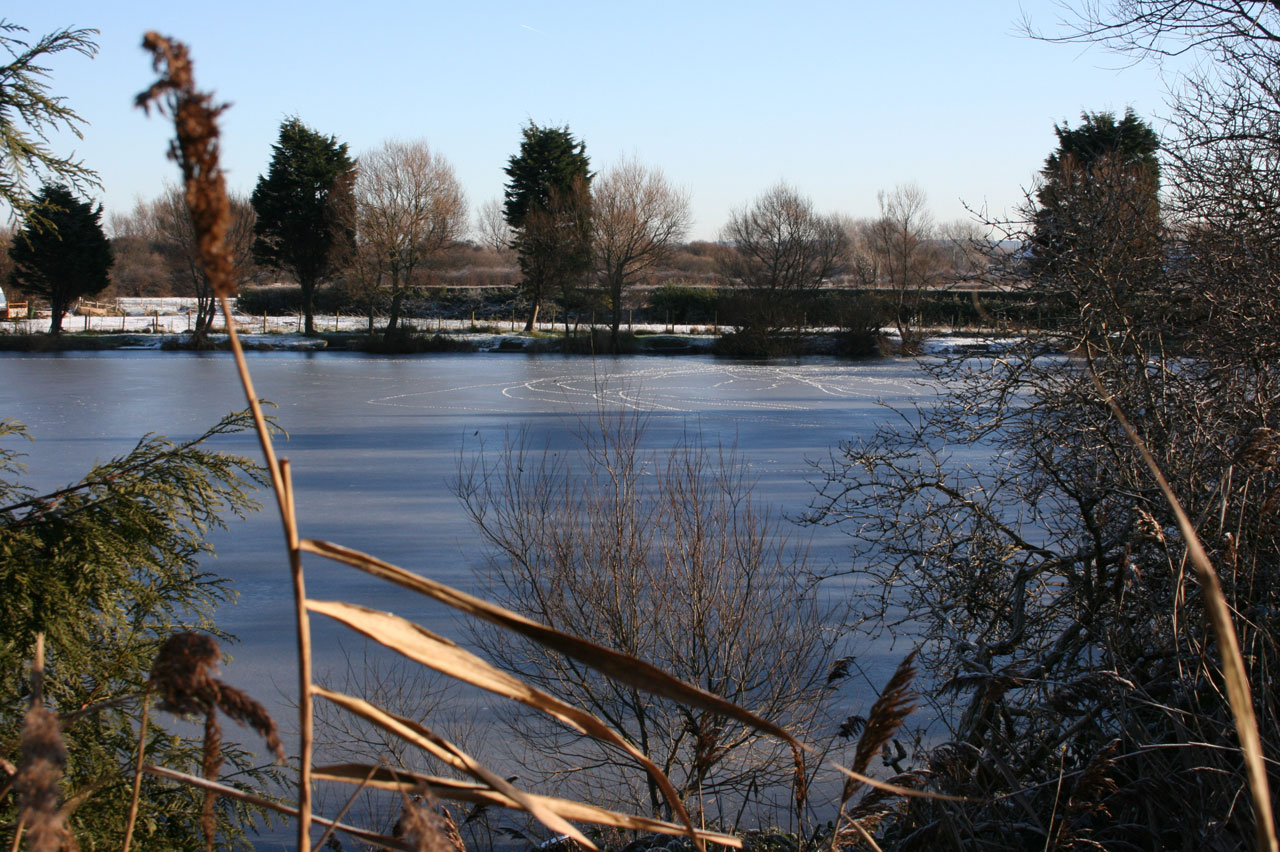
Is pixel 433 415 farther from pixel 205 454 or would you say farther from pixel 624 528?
pixel 205 454

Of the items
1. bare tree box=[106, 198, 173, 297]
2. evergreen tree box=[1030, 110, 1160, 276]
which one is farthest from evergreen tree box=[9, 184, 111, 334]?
evergreen tree box=[1030, 110, 1160, 276]

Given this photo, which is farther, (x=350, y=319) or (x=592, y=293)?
(x=350, y=319)

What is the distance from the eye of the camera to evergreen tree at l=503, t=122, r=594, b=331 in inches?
1892

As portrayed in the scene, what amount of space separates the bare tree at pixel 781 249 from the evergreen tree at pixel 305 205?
18.3 meters

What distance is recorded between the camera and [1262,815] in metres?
0.57

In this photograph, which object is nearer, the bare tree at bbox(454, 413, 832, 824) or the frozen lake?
the bare tree at bbox(454, 413, 832, 824)

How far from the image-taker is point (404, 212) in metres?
46.3

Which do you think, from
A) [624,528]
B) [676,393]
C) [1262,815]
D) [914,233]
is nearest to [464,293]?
[914,233]

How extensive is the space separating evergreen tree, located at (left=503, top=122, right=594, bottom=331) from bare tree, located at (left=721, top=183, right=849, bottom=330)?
750cm

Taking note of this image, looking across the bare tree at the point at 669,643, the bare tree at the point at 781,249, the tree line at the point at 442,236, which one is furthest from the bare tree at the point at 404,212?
the bare tree at the point at 669,643

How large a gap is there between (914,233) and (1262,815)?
5818 cm

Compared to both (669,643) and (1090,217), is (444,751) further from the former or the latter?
(1090,217)

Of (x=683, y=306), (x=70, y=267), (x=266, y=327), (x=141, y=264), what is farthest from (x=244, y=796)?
(x=141, y=264)

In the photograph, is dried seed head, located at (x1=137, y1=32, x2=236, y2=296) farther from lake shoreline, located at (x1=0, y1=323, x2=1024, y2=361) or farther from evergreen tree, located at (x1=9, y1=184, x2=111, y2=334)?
evergreen tree, located at (x1=9, y1=184, x2=111, y2=334)
